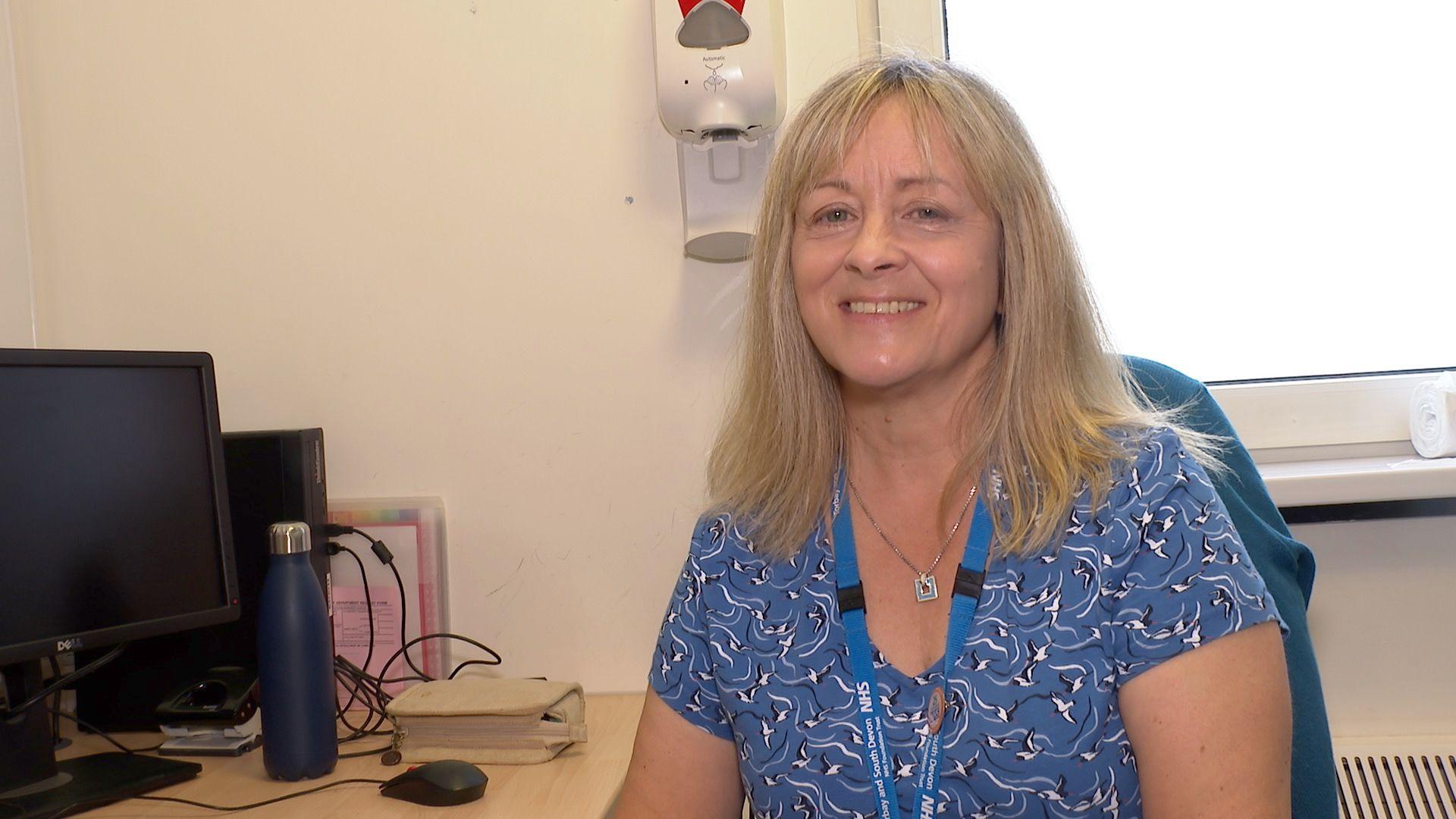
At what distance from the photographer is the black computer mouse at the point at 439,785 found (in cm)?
138

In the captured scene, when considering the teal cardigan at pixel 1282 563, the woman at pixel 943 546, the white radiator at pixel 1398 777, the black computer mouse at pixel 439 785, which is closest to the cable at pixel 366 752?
the black computer mouse at pixel 439 785

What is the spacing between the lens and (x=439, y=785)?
1.38 m

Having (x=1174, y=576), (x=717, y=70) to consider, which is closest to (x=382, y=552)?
(x=717, y=70)

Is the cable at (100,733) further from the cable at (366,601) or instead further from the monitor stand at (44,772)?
the cable at (366,601)

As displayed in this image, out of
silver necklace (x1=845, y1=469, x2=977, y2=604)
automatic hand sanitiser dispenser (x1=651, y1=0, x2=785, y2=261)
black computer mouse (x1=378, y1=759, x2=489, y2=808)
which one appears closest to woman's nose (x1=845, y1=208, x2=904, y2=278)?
silver necklace (x1=845, y1=469, x2=977, y2=604)

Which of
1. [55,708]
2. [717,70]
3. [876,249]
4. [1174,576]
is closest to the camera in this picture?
[1174,576]

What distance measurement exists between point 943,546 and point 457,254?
1000 millimetres

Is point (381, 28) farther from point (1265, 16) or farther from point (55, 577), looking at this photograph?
point (1265, 16)

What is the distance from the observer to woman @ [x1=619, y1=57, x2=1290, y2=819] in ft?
3.57

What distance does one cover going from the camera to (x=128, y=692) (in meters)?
1.73

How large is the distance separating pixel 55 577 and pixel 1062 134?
1563 millimetres

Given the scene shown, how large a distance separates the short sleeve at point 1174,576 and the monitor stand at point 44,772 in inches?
45.6

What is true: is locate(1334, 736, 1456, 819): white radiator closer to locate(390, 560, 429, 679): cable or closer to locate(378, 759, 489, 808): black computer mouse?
locate(378, 759, 489, 808): black computer mouse

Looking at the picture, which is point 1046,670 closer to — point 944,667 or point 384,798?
point 944,667
